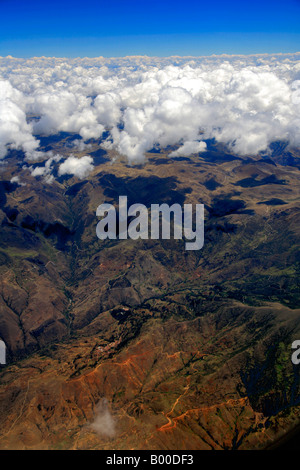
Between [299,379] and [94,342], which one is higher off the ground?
[299,379]

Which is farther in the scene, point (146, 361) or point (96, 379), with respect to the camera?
point (146, 361)

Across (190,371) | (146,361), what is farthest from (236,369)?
(146,361)

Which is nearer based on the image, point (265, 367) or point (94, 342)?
point (265, 367)

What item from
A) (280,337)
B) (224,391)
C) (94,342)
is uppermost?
(280,337)

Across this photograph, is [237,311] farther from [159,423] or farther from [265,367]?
[159,423]

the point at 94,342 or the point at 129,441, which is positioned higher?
the point at 129,441

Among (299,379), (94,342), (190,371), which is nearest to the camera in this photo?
(299,379)

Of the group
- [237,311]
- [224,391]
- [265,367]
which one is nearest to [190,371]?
[224,391]
